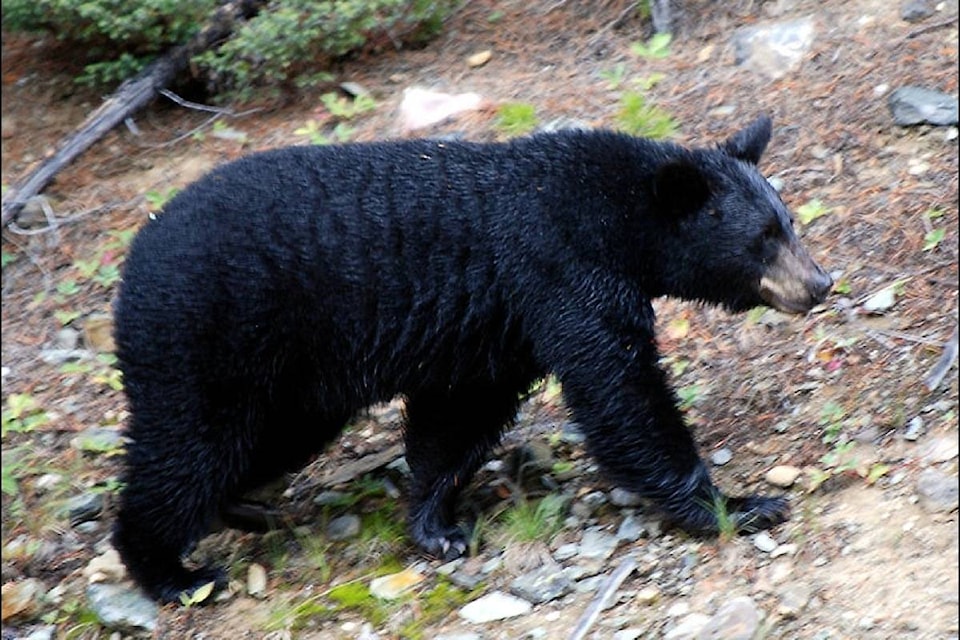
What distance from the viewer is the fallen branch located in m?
8.38

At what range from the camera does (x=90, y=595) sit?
534 cm

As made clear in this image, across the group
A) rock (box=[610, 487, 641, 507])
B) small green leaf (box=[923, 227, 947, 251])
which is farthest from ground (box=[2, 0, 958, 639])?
rock (box=[610, 487, 641, 507])

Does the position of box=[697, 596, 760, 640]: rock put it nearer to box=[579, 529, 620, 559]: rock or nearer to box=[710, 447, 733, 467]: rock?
box=[579, 529, 620, 559]: rock

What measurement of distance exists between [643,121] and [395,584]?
3.46m

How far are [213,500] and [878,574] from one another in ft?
8.77

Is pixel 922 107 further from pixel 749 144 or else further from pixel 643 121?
pixel 749 144

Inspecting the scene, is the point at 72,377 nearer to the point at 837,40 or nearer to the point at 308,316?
the point at 308,316

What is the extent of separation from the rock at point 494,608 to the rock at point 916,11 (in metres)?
4.74

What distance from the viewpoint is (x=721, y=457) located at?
17.7ft

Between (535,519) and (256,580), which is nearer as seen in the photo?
(535,519)

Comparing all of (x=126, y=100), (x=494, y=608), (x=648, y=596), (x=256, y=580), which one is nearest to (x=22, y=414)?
(x=256, y=580)

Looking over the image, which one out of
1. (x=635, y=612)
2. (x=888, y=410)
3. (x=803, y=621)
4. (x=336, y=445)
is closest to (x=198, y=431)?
(x=336, y=445)

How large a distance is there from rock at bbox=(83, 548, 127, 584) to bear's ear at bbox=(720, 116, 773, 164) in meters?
3.24

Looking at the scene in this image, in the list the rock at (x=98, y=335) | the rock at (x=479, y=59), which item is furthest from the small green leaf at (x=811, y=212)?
the rock at (x=98, y=335)
